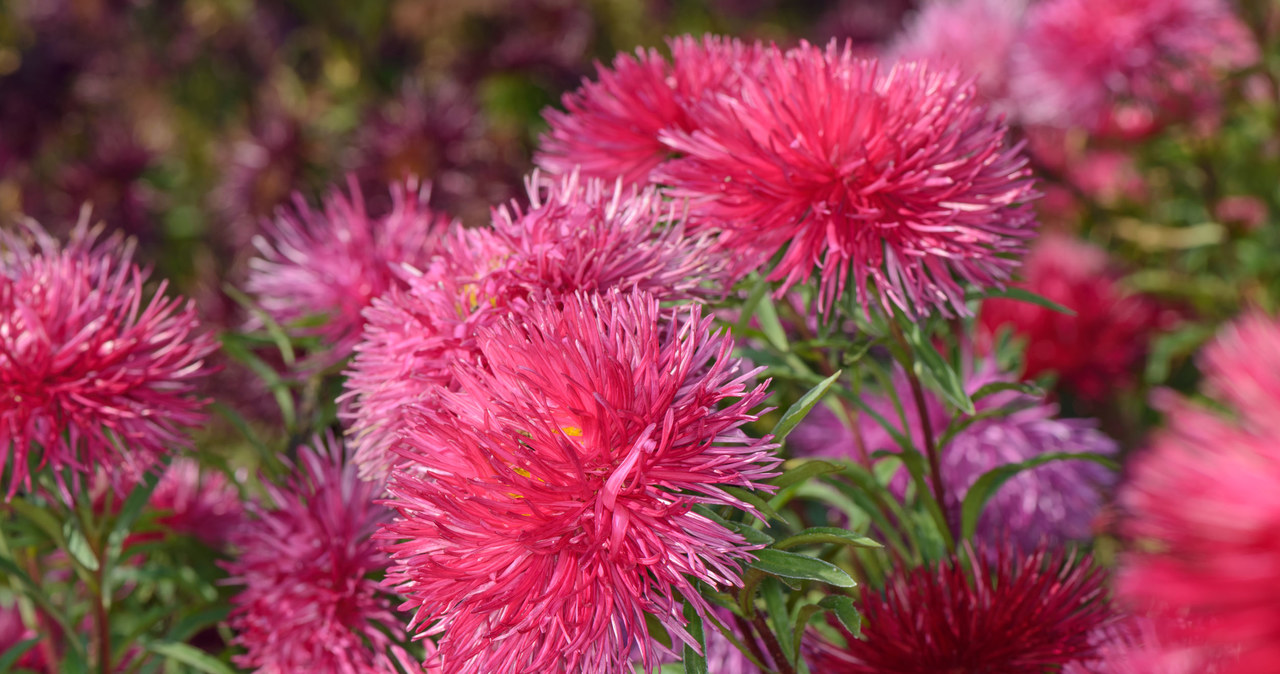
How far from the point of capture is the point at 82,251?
2.44 feet

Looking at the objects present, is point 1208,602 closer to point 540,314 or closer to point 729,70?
point 540,314

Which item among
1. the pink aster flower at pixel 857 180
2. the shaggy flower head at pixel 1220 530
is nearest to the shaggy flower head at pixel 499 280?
the pink aster flower at pixel 857 180

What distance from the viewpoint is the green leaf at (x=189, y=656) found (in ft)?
2.29

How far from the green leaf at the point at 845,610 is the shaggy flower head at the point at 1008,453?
316 millimetres

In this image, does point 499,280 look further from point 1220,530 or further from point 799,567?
point 1220,530

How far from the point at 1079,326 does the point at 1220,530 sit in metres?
1.01

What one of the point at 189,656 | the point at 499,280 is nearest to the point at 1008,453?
the point at 499,280

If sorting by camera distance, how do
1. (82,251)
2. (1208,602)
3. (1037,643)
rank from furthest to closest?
(82,251) → (1037,643) → (1208,602)

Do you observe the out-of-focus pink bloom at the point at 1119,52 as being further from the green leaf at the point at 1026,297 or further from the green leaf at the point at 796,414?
the green leaf at the point at 796,414

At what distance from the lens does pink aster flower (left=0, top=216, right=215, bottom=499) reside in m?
0.62

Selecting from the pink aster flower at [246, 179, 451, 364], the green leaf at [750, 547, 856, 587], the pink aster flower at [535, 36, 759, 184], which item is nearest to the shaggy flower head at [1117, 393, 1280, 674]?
the green leaf at [750, 547, 856, 587]

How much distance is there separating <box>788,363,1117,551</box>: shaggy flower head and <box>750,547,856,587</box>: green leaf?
0.36 m

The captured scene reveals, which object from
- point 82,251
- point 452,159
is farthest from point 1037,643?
point 452,159

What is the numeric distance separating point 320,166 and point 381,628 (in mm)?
1315
